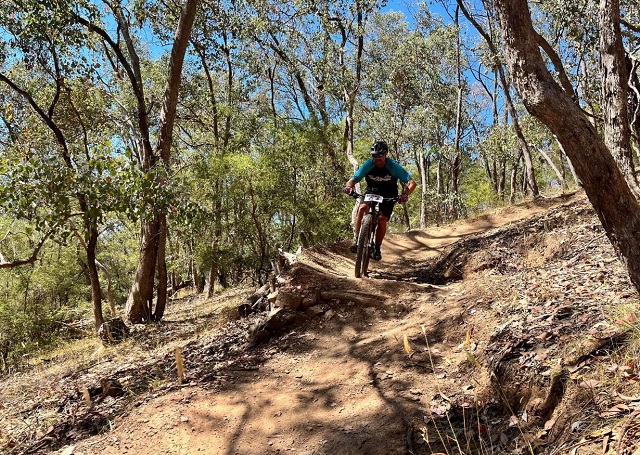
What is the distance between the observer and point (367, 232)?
6.37m

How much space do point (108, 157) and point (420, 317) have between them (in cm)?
→ 446

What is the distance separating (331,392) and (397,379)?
564 mm

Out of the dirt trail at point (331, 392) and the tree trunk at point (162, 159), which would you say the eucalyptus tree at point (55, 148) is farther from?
the dirt trail at point (331, 392)

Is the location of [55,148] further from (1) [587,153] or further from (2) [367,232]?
(1) [587,153]

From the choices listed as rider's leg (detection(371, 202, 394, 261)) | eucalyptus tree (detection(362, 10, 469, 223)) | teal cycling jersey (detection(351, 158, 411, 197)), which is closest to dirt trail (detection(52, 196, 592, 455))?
rider's leg (detection(371, 202, 394, 261))

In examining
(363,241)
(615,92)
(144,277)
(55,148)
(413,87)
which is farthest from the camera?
(413,87)

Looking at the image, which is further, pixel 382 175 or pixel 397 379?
pixel 382 175

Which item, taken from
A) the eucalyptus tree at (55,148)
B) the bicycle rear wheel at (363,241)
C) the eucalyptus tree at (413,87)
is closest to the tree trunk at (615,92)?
the bicycle rear wheel at (363,241)

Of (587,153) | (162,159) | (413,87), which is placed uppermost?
(413,87)

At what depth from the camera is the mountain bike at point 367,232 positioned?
6.34 m

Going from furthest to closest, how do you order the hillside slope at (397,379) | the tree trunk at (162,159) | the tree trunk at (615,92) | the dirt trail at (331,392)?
the tree trunk at (162,159)
the tree trunk at (615,92)
the dirt trail at (331,392)
the hillside slope at (397,379)

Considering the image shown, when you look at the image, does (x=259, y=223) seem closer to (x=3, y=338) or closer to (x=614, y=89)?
(x=3, y=338)

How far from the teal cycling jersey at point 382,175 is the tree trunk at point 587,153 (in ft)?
12.1

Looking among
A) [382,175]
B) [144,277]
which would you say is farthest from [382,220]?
[144,277]
